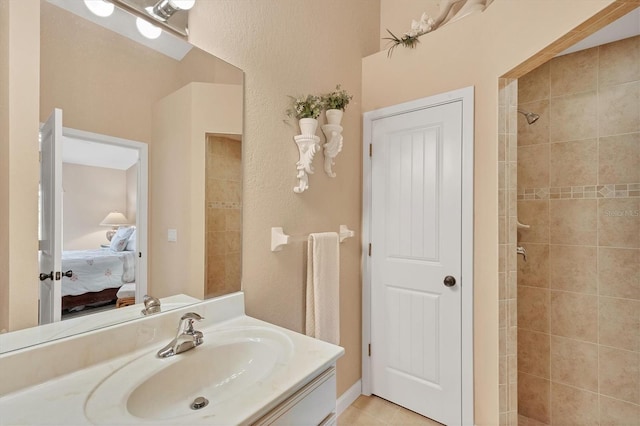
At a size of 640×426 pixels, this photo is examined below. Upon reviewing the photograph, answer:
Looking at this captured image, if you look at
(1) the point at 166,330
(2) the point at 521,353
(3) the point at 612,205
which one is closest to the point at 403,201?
(3) the point at 612,205

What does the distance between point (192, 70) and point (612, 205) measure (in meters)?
2.43

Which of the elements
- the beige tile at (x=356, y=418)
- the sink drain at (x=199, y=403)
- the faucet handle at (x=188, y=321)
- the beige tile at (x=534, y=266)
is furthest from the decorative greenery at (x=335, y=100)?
the beige tile at (x=356, y=418)

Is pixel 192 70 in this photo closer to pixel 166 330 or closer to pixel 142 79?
pixel 142 79

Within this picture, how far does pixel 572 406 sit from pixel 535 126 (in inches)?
73.1

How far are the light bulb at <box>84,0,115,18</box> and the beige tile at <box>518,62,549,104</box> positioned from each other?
96.8 inches

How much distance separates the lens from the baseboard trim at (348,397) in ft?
6.47

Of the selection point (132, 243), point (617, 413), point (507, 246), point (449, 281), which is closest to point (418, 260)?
point (449, 281)

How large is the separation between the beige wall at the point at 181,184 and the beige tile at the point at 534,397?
2257 mm

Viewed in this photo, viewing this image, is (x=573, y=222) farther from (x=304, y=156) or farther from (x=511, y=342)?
(x=304, y=156)

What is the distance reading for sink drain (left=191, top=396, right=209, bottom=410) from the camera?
882mm

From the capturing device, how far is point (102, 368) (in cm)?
89

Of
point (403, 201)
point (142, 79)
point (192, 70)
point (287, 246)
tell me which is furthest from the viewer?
point (403, 201)

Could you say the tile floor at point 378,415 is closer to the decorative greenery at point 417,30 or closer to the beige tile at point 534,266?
the beige tile at point 534,266

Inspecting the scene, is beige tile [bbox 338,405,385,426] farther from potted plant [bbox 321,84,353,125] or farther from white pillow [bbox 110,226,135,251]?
potted plant [bbox 321,84,353,125]
